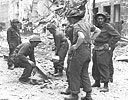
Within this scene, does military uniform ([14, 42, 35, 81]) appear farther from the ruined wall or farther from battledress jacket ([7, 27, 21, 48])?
the ruined wall

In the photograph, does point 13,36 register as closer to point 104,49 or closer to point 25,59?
point 25,59

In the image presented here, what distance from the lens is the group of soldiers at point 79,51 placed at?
17.0 ft

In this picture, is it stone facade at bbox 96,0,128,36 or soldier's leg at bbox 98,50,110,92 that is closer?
soldier's leg at bbox 98,50,110,92

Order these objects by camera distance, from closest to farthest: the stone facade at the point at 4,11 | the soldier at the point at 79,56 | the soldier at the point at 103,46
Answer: the soldier at the point at 79,56 → the soldier at the point at 103,46 → the stone facade at the point at 4,11

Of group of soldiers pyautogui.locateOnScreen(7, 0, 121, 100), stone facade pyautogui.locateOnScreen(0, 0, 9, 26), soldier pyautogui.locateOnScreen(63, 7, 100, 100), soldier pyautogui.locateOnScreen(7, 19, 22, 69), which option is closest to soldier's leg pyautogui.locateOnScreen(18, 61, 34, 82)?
group of soldiers pyautogui.locateOnScreen(7, 0, 121, 100)

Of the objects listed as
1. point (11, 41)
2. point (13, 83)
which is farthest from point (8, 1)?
point (13, 83)

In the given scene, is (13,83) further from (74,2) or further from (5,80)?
(74,2)

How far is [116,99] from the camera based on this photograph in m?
5.82

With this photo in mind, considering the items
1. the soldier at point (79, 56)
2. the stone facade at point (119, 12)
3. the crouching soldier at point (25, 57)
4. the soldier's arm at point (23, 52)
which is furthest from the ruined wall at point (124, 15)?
the soldier at point (79, 56)

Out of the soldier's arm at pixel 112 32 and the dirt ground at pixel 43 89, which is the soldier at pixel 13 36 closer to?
the dirt ground at pixel 43 89

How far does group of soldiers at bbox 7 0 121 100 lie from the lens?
17.0 feet

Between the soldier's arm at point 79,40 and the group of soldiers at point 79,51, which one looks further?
the group of soldiers at point 79,51

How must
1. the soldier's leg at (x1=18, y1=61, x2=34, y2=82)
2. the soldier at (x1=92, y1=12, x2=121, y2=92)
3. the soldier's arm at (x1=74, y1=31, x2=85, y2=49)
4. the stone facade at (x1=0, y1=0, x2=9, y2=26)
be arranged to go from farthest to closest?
the stone facade at (x1=0, y1=0, x2=9, y2=26)
the soldier's leg at (x1=18, y1=61, x2=34, y2=82)
the soldier at (x1=92, y1=12, x2=121, y2=92)
the soldier's arm at (x1=74, y1=31, x2=85, y2=49)

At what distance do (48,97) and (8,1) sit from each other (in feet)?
97.8
